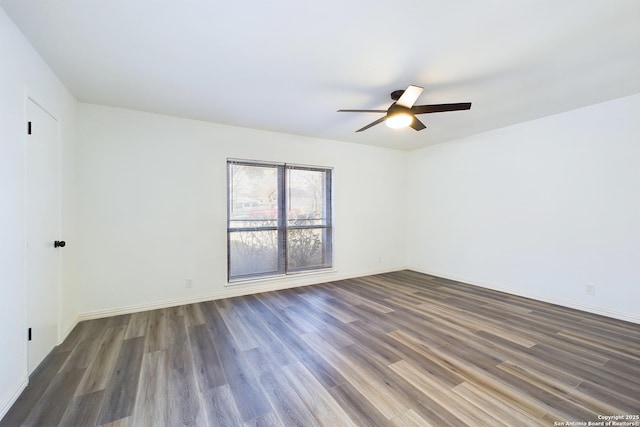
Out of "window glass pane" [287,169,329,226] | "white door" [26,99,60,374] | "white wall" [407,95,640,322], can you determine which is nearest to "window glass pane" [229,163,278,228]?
"window glass pane" [287,169,329,226]

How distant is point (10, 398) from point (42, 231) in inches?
48.1

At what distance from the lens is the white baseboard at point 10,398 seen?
167cm

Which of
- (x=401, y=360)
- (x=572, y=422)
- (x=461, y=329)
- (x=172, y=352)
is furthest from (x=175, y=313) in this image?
(x=572, y=422)

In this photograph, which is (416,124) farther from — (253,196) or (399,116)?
(253,196)

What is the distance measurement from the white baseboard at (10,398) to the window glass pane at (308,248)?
3170 millimetres

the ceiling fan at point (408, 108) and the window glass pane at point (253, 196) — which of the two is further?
the window glass pane at point (253, 196)

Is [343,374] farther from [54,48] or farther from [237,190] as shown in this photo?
[54,48]

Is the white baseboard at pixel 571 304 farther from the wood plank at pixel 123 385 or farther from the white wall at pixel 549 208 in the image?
the wood plank at pixel 123 385

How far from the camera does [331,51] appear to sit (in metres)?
2.18

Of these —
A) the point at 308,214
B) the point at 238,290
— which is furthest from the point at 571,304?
the point at 238,290

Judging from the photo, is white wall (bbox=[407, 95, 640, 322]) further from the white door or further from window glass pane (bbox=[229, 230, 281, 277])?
the white door

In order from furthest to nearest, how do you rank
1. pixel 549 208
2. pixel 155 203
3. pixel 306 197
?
pixel 306 197 < pixel 549 208 < pixel 155 203

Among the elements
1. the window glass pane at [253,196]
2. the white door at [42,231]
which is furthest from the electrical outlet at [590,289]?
the white door at [42,231]

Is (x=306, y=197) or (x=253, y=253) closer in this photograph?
(x=253, y=253)
